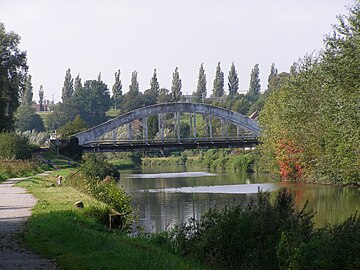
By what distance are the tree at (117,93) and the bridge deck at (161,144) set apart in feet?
257

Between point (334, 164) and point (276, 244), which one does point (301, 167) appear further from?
point (276, 244)

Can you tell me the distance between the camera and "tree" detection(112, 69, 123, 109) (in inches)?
5709

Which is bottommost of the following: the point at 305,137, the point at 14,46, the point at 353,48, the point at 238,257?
the point at 238,257

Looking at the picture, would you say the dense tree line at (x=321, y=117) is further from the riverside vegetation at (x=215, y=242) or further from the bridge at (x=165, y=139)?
the riverside vegetation at (x=215, y=242)

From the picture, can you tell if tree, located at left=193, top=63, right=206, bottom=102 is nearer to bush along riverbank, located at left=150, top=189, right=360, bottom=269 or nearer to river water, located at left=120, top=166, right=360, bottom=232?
river water, located at left=120, top=166, right=360, bottom=232

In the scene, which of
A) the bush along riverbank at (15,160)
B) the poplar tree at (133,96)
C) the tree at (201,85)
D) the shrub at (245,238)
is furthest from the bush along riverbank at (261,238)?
the tree at (201,85)

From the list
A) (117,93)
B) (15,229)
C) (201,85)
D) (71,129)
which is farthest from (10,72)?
(117,93)

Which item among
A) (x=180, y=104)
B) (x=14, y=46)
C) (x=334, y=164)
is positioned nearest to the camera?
(x=334, y=164)

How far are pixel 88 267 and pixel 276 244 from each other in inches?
163

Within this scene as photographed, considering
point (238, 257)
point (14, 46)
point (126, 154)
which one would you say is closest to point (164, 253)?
point (238, 257)

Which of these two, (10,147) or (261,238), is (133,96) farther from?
(261,238)

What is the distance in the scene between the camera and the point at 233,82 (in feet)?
467

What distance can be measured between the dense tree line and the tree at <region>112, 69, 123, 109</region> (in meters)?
88.5

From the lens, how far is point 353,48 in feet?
95.3
